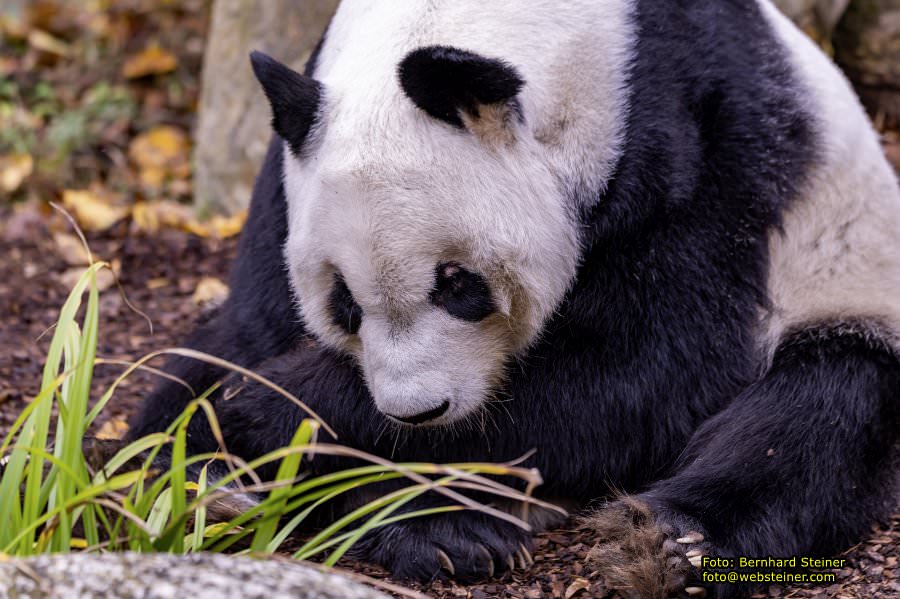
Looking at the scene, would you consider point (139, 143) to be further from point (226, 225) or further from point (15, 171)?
point (226, 225)

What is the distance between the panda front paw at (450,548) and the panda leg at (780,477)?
0.28m

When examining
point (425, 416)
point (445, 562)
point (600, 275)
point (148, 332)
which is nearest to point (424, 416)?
point (425, 416)

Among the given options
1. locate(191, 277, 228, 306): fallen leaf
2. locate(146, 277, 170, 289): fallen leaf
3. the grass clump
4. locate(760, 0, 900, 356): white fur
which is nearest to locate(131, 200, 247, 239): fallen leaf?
locate(146, 277, 170, 289): fallen leaf

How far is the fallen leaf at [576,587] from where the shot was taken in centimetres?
341

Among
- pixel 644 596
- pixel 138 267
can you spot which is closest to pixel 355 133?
pixel 644 596

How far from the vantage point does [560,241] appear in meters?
3.53

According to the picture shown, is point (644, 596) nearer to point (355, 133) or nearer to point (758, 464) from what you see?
point (758, 464)

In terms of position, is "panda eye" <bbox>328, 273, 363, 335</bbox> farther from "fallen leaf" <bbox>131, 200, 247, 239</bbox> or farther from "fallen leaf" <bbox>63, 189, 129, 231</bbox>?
"fallen leaf" <bbox>63, 189, 129, 231</bbox>

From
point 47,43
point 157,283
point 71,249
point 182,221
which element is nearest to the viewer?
point 157,283

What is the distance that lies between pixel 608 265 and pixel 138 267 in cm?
365

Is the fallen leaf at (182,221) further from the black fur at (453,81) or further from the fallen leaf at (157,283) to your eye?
the black fur at (453,81)

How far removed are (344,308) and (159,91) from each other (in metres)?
5.32

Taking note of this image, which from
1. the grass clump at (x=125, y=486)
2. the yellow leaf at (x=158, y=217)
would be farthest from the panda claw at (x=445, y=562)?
the yellow leaf at (x=158, y=217)

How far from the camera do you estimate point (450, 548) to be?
3627mm
